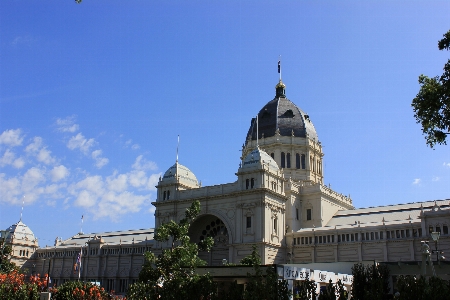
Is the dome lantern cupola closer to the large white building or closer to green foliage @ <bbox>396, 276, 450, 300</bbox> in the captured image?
the large white building

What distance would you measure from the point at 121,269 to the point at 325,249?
42028 millimetres

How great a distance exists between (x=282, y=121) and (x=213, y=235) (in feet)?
86.9

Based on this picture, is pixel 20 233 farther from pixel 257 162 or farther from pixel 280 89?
pixel 257 162

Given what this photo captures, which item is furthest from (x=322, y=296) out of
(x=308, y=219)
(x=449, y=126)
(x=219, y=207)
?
(x=308, y=219)

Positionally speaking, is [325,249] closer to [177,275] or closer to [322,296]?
[177,275]

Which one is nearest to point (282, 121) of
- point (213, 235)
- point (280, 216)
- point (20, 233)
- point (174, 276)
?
point (280, 216)

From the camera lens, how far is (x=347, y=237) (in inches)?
2884

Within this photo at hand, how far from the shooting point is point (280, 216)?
252 ft

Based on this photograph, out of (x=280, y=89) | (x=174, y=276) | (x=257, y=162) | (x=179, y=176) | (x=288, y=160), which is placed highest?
(x=280, y=89)

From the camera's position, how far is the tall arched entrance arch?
7775 centimetres

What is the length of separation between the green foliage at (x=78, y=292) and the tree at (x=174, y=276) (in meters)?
2.28

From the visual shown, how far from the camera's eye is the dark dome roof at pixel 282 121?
92312mm

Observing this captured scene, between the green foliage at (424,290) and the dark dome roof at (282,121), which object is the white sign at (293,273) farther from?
the dark dome roof at (282,121)

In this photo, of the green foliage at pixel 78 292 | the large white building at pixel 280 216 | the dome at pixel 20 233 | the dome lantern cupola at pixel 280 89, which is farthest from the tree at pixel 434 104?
the dome at pixel 20 233
